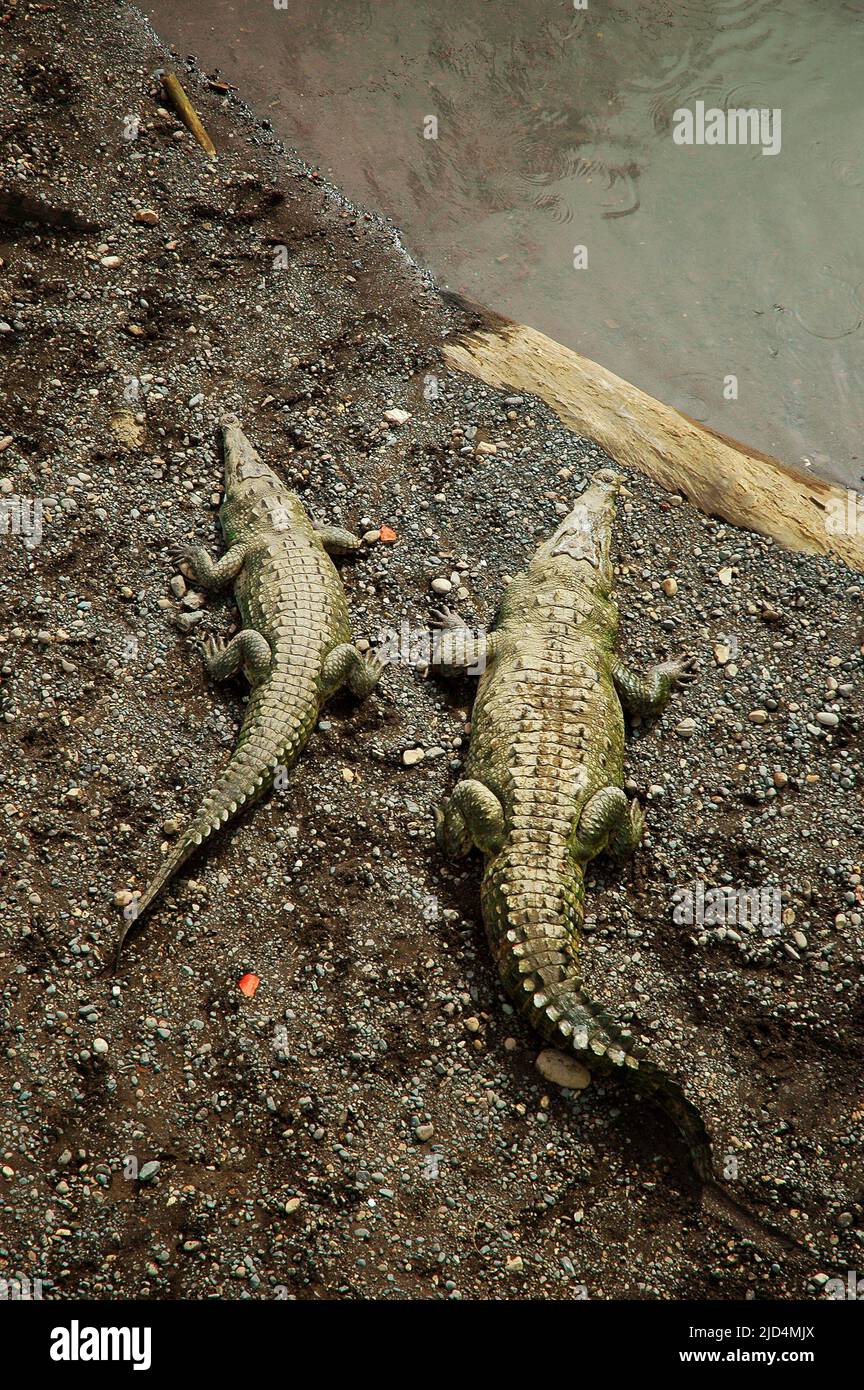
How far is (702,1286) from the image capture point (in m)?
5.68

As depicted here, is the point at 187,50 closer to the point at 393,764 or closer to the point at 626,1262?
the point at 393,764

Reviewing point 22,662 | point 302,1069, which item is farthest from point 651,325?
point 302,1069

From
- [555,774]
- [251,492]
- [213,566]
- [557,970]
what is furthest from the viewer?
[251,492]

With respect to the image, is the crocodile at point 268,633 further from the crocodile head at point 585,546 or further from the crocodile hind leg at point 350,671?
the crocodile head at point 585,546

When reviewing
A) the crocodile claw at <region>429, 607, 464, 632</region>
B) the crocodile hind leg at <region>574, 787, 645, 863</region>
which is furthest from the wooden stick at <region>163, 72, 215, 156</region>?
the crocodile hind leg at <region>574, 787, 645, 863</region>

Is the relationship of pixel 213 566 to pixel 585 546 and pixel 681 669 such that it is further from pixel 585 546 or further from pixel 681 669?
pixel 681 669

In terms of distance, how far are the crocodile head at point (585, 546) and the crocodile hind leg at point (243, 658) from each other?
226 cm

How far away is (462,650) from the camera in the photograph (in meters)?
7.63

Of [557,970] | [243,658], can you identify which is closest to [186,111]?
[243,658]

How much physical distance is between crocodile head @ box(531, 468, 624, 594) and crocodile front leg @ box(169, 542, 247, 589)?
228cm

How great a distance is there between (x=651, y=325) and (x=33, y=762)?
283 inches

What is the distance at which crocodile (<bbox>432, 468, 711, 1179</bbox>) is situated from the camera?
20.0 ft

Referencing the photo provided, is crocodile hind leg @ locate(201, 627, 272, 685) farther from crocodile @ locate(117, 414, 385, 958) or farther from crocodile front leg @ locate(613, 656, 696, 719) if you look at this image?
crocodile front leg @ locate(613, 656, 696, 719)

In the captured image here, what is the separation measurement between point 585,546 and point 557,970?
11.2ft
